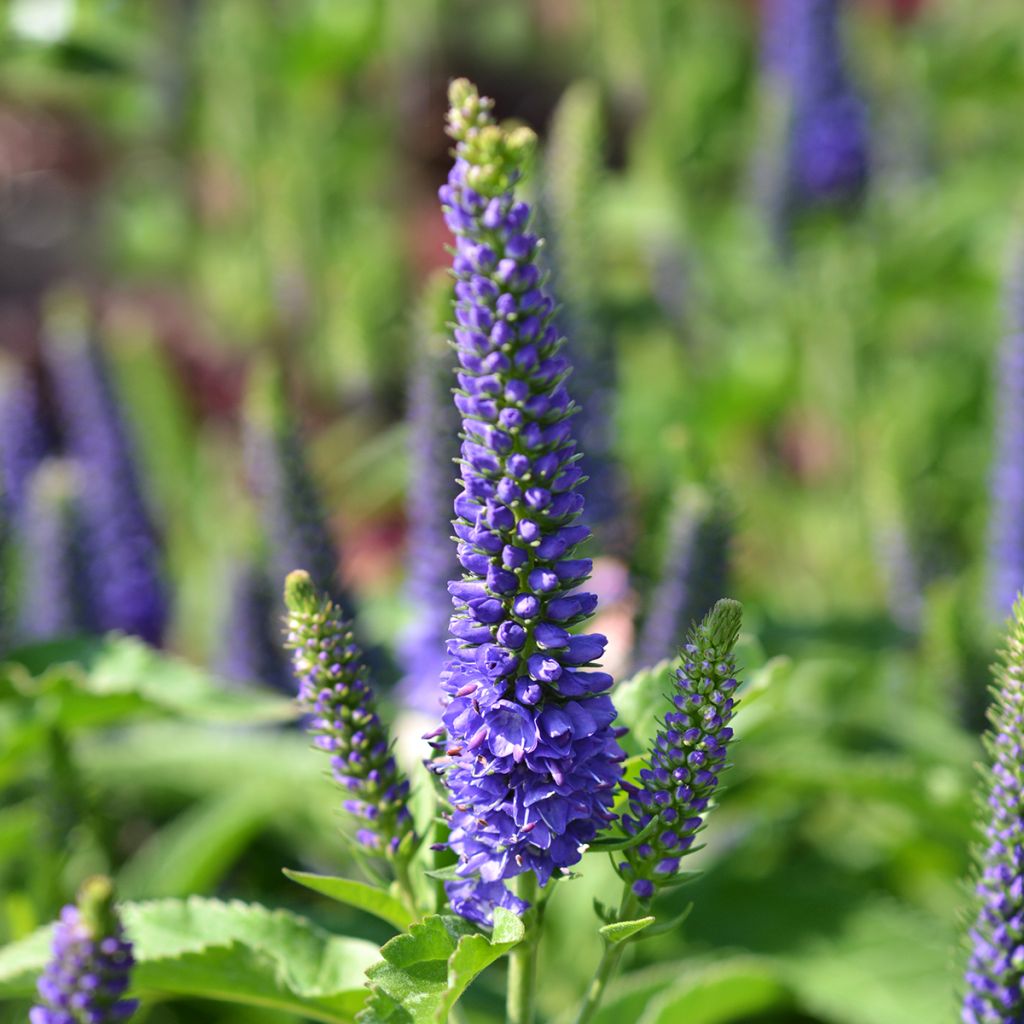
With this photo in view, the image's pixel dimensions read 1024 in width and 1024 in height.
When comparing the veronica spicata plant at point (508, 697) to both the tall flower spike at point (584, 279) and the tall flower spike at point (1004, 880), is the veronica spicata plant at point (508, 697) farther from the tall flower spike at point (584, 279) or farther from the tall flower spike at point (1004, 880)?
the tall flower spike at point (584, 279)

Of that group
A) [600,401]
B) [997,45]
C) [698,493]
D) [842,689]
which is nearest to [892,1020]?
[842,689]

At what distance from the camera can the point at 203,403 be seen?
157 inches

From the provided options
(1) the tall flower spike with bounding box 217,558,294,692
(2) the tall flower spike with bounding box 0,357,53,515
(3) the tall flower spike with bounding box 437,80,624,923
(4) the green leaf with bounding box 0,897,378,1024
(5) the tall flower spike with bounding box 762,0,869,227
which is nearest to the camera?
(3) the tall flower spike with bounding box 437,80,624,923

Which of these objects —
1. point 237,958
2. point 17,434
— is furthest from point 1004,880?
point 17,434

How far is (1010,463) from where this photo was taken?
196cm

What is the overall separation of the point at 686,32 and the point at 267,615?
97.6 inches

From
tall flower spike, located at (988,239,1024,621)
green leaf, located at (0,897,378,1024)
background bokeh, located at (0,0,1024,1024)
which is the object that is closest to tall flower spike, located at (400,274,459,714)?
background bokeh, located at (0,0,1024,1024)

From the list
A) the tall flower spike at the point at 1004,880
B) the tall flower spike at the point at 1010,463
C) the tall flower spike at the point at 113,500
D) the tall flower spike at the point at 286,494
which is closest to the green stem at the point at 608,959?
the tall flower spike at the point at 1004,880

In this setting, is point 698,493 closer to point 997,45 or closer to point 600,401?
point 600,401

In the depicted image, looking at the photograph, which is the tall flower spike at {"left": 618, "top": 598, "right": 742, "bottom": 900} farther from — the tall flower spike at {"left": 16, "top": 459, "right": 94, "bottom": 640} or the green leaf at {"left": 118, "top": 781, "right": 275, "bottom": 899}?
the tall flower spike at {"left": 16, "top": 459, "right": 94, "bottom": 640}

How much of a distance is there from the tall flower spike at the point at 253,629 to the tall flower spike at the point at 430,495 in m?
0.19

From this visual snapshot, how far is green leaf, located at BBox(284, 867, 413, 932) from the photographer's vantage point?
3.03 feet

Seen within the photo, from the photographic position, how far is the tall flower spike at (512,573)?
79 cm

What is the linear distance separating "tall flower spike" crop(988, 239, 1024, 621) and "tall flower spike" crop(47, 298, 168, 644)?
4.40ft
